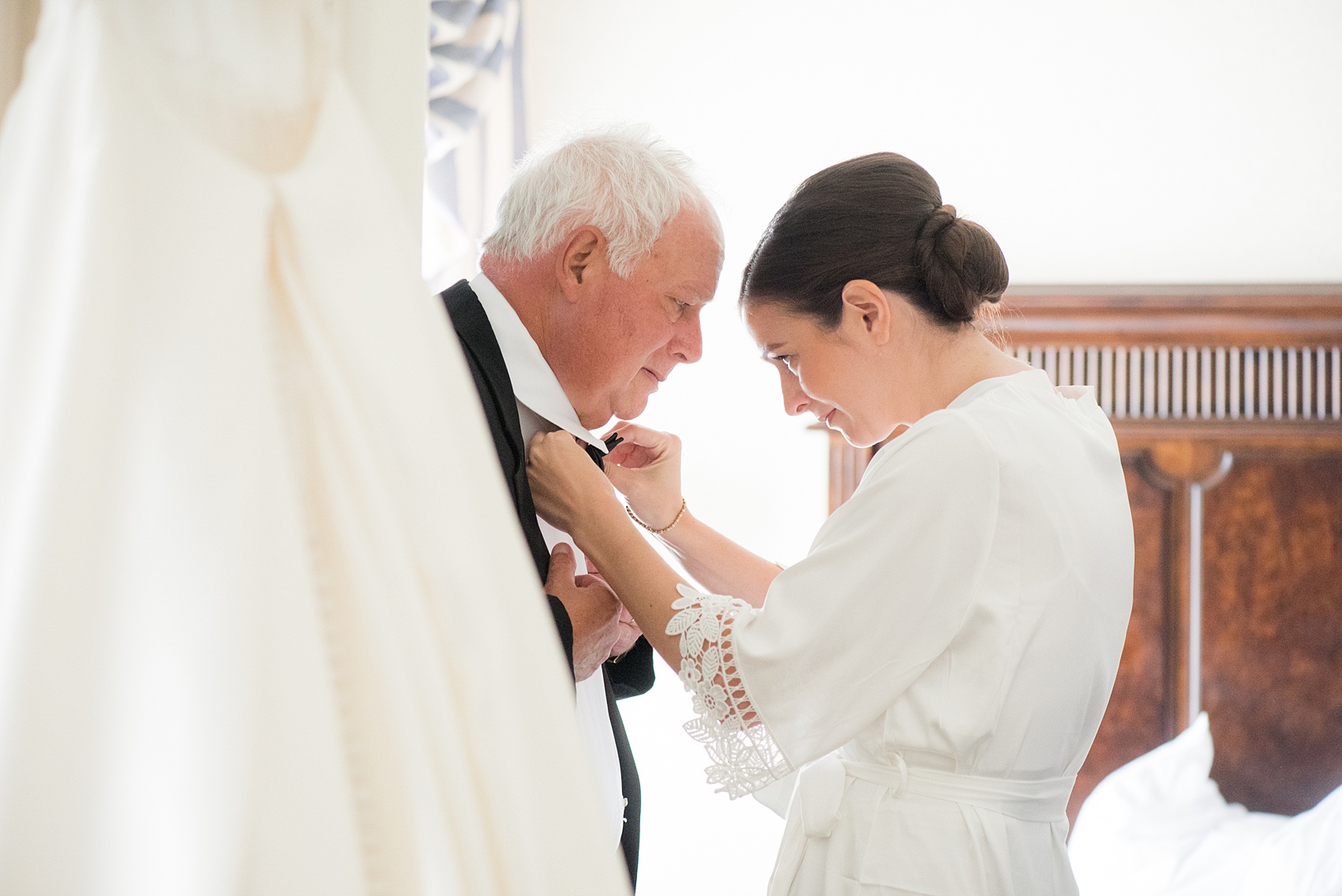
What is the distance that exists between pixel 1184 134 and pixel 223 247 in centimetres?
299

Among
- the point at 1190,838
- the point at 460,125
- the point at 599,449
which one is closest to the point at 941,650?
the point at 599,449

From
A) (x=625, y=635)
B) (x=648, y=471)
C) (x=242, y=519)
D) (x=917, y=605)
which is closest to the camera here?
(x=242, y=519)

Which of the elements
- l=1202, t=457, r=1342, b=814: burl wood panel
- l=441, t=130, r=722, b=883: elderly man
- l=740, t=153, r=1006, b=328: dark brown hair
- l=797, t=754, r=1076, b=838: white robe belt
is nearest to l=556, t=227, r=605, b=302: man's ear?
l=441, t=130, r=722, b=883: elderly man

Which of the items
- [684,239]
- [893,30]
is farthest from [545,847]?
[893,30]

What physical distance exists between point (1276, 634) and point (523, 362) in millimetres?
2326

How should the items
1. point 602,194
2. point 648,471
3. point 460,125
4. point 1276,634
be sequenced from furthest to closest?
point 1276,634 < point 460,125 < point 648,471 < point 602,194

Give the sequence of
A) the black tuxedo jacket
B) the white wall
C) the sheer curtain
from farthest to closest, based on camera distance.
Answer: the white wall → the sheer curtain → the black tuxedo jacket

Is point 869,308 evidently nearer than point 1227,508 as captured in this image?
Yes

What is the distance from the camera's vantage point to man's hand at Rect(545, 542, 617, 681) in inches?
39.7

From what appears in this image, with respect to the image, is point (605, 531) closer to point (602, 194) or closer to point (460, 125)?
point (602, 194)

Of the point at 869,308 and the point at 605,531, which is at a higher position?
the point at 869,308

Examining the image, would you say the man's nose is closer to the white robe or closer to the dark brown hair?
the dark brown hair

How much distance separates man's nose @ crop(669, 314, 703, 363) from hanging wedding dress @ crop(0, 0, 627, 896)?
84cm

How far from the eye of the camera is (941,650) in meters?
0.99
